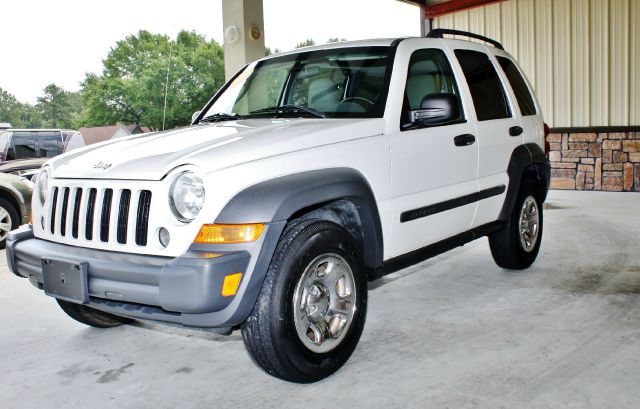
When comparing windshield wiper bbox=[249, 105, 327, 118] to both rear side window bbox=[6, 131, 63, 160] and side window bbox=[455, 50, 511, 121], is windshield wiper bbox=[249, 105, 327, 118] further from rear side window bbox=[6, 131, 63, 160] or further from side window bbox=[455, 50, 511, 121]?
rear side window bbox=[6, 131, 63, 160]

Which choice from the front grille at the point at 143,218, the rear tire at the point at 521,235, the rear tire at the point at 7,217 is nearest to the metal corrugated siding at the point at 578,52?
the rear tire at the point at 521,235

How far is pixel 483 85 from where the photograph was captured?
15.2 ft

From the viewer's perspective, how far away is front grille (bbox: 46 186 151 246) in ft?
9.19

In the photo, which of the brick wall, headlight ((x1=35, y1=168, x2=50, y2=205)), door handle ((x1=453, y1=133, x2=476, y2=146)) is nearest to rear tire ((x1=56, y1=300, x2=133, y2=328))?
headlight ((x1=35, y1=168, x2=50, y2=205))

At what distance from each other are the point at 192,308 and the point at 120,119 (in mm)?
12885

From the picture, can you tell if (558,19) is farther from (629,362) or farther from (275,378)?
(275,378)

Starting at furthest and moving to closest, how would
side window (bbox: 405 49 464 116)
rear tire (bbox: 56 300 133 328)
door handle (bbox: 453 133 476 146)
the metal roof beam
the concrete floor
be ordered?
the metal roof beam
door handle (bbox: 453 133 476 146)
side window (bbox: 405 49 464 116)
rear tire (bbox: 56 300 133 328)
the concrete floor

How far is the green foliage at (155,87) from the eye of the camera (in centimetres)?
1334

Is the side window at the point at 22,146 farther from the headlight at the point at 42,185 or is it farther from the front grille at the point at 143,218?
the front grille at the point at 143,218

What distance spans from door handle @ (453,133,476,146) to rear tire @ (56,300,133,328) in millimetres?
2535

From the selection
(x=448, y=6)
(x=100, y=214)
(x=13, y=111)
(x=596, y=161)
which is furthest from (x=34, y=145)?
(x=596, y=161)

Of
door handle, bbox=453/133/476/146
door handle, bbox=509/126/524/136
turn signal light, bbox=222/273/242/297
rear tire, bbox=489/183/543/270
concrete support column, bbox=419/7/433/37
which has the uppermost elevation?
concrete support column, bbox=419/7/433/37

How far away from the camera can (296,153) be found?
2.98 metres

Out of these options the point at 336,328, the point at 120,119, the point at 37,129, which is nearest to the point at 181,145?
the point at 336,328
